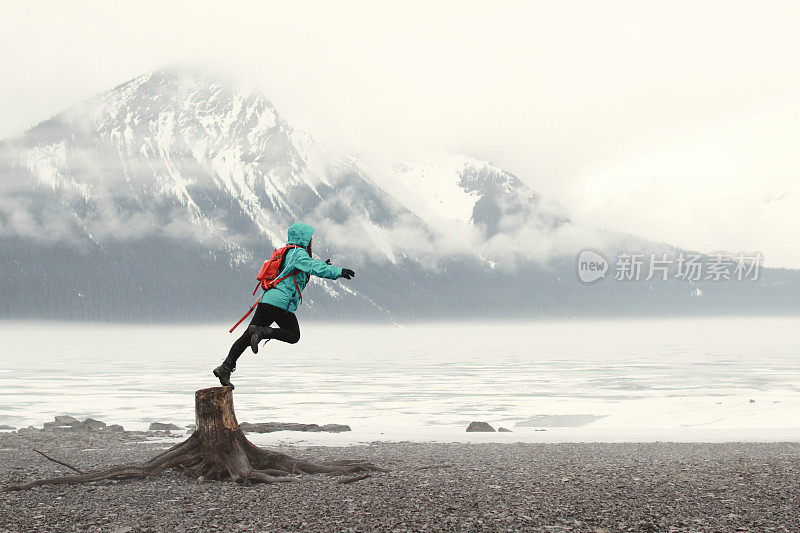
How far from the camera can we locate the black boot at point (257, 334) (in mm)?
11492

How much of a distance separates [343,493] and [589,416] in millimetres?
25914

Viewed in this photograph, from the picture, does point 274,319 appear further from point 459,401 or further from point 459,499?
point 459,401

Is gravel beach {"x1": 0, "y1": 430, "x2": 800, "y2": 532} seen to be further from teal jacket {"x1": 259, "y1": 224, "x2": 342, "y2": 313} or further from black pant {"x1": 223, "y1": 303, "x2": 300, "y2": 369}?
teal jacket {"x1": 259, "y1": 224, "x2": 342, "y2": 313}

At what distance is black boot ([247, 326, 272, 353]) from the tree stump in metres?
0.75

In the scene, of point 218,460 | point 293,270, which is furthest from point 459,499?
point 293,270

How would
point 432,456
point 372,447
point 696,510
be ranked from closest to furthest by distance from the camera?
point 696,510 → point 432,456 → point 372,447

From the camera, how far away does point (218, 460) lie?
37.1ft

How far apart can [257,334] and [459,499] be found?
3813 mm

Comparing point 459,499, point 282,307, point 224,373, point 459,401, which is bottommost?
point 459,499

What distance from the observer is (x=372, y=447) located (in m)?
17.5

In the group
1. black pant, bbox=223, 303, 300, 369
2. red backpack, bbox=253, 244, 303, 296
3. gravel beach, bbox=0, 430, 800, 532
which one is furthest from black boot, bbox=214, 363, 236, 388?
gravel beach, bbox=0, 430, 800, 532

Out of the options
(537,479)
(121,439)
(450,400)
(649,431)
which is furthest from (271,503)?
(450,400)

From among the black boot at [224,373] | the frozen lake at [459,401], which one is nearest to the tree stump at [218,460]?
the black boot at [224,373]

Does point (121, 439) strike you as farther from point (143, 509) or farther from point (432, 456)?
point (143, 509)
